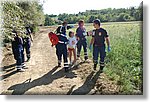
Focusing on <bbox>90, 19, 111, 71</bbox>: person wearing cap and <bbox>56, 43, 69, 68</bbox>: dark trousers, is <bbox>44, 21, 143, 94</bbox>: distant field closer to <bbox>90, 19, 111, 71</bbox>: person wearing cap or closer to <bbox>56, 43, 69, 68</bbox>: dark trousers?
<bbox>90, 19, 111, 71</bbox>: person wearing cap

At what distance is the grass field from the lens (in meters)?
3.06

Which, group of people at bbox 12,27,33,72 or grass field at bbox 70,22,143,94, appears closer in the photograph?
grass field at bbox 70,22,143,94

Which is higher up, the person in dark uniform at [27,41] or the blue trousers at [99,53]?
the person in dark uniform at [27,41]

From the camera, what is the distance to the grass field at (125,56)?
10.0ft

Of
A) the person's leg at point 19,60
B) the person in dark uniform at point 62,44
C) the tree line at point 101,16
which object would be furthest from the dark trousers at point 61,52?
the person's leg at point 19,60

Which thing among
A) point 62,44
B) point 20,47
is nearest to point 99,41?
point 62,44

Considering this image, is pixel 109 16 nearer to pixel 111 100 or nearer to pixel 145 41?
pixel 145 41

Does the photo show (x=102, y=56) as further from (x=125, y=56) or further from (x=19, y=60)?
(x=19, y=60)

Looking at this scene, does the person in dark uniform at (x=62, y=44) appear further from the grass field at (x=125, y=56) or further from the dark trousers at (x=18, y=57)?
the dark trousers at (x=18, y=57)

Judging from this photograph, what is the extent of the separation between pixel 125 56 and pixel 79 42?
45 centimetres

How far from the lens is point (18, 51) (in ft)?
10.7

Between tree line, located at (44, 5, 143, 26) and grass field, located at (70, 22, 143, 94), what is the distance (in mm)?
50

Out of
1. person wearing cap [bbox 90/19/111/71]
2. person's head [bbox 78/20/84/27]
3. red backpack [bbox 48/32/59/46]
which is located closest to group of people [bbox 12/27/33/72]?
red backpack [bbox 48/32/59/46]

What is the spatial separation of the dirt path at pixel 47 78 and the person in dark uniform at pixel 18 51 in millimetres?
56
